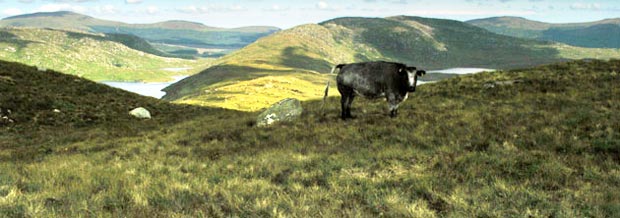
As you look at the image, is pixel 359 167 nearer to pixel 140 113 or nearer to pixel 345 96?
pixel 345 96

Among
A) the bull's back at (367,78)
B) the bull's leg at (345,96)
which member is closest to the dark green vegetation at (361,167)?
the bull's leg at (345,96)

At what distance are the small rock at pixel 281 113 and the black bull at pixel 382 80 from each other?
4.58 m

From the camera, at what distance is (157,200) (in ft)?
24.7

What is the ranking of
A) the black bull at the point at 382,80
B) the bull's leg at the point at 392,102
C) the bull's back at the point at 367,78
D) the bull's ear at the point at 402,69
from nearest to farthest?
the bull's ear at the point at 402,69 < the black bull at the point at 382,80 < the bull's back at the point at 367,78 < the bull's leg at the point at 392,102

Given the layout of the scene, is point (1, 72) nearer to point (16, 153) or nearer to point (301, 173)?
point (16, 153)

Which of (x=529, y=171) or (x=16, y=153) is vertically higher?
(x=529, y=171)

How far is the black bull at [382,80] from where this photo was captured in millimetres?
16562

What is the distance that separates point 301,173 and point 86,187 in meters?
4.96

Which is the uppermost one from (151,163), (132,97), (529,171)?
(529,171)

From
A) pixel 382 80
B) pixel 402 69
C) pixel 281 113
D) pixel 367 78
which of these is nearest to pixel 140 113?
pixel 281 113

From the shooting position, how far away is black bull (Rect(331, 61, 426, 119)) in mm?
16562

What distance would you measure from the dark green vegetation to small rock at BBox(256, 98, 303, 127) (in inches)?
35.4

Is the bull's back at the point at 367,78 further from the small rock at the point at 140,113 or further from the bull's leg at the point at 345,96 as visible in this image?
the small rock at the point at 140,113

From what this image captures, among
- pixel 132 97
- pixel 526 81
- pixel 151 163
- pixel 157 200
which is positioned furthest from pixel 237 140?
pixel 132 97
